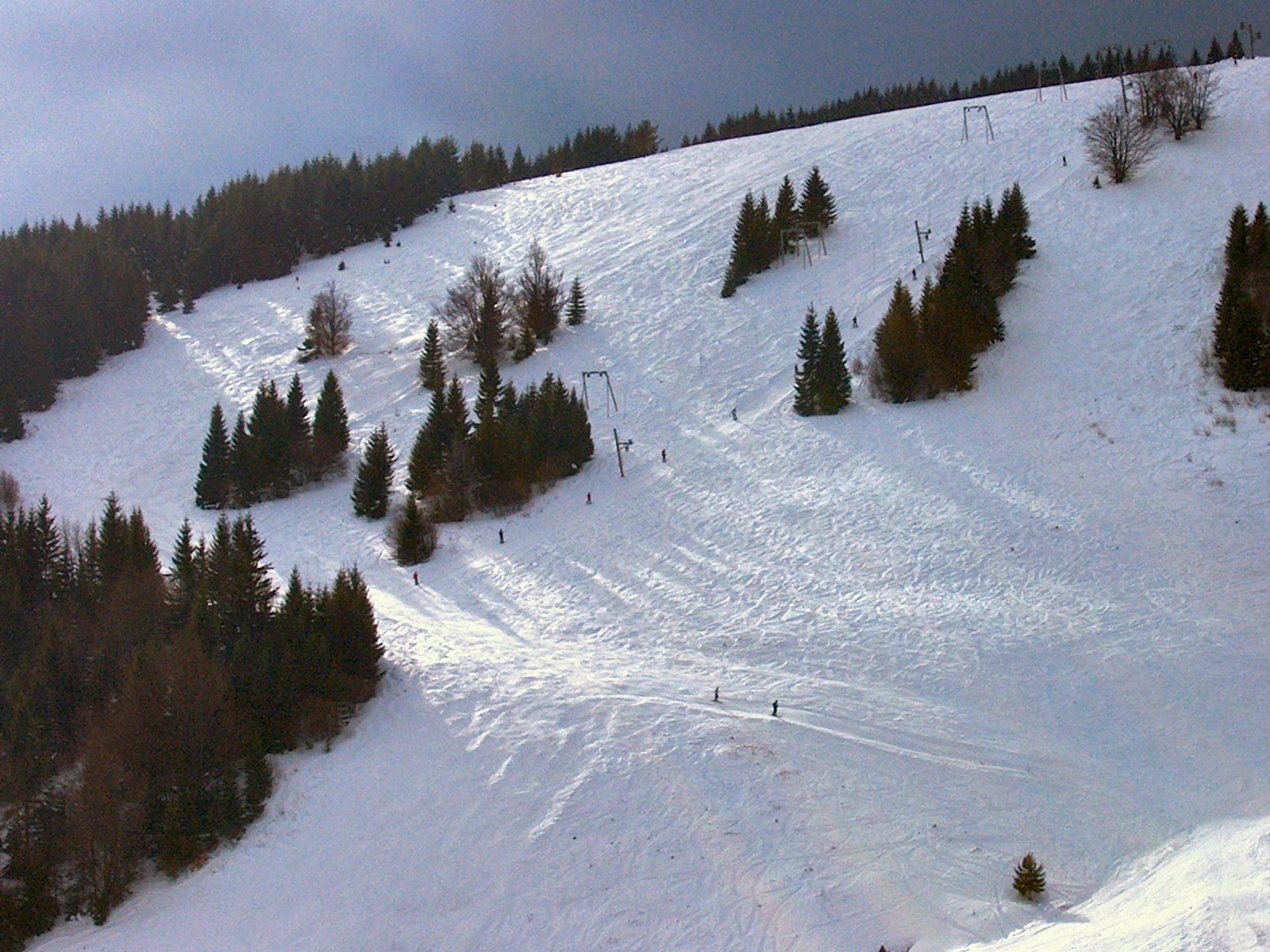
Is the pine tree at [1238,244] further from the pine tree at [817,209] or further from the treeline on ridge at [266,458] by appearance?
the treeline on ridge at [266,458]

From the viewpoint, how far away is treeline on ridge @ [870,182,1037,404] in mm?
30109

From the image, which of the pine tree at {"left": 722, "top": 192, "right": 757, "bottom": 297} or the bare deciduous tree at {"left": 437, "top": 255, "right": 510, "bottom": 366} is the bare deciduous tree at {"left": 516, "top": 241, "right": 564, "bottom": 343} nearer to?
the bare deciduous tree at {"left": 437, "top": 255, "right": 510, "bottom": 366}

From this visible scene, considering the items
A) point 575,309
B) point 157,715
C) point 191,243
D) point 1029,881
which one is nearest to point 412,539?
point 157,715

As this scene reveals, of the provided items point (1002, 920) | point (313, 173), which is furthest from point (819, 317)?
point (313, 173)

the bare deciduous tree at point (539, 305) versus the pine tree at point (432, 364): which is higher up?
the bare deciduous tree at point (539, 305)

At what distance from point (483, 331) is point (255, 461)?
509 inches

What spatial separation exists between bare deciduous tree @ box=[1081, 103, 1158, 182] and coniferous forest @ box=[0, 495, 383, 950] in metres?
38.8

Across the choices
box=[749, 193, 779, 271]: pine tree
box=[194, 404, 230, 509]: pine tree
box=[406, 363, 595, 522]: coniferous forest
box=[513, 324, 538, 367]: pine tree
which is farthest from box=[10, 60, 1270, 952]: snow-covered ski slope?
box=[749, 193, 779, 271]: pine tree

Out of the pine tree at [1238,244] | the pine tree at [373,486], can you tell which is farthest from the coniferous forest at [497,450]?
the pine tree at [1238,244]

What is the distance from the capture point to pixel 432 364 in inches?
1689

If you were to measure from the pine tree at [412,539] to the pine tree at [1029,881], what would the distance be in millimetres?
20008

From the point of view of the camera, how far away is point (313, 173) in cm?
7844

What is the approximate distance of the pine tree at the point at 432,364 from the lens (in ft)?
138

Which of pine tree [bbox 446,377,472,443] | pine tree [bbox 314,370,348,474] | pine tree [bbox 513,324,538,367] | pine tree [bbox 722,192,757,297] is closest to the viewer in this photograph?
pine tree [bbox 446,377,472,443]
